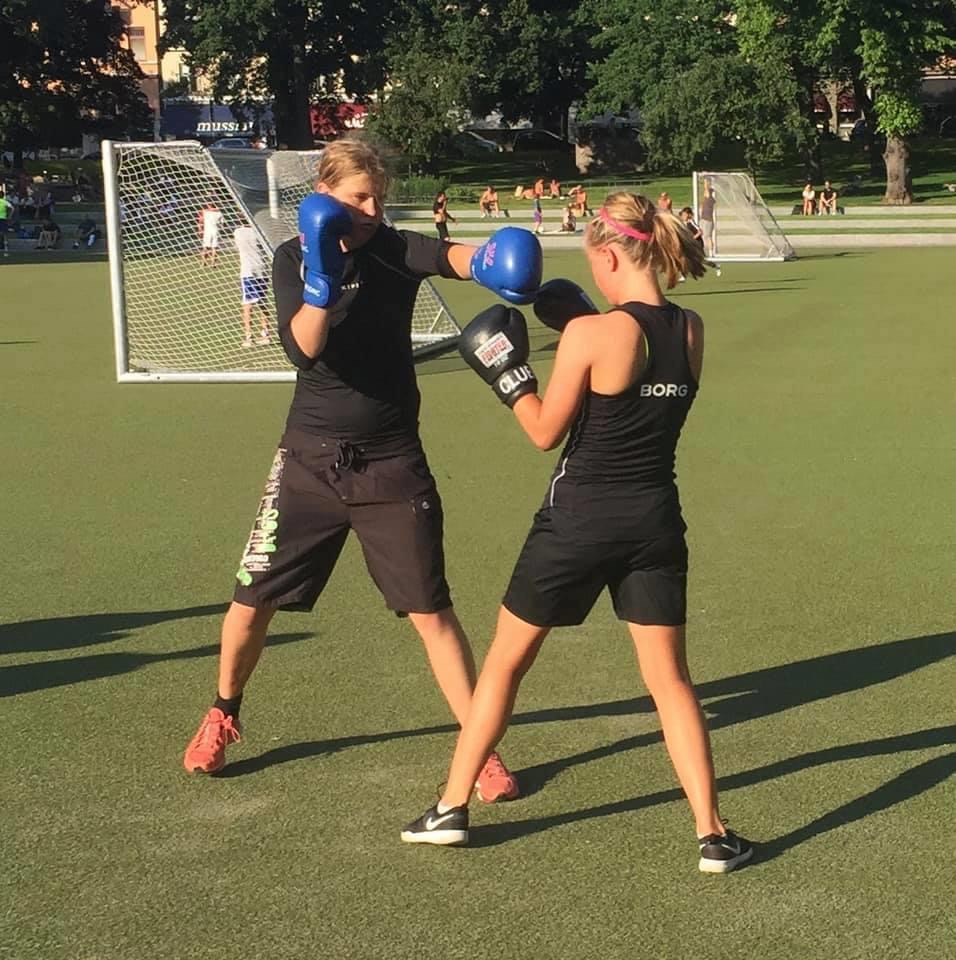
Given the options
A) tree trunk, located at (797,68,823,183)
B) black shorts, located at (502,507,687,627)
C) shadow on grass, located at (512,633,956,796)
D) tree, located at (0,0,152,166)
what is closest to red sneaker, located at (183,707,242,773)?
shadow on grass, located at (512,633,956,796)

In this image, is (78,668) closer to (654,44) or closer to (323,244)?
(323,244)

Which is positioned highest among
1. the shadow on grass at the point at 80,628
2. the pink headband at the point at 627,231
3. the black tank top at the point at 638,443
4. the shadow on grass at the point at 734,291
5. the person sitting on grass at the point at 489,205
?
the person sitting on grass at the point at 489,205

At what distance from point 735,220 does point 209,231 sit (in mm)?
15447

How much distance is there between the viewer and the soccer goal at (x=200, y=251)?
521 inches

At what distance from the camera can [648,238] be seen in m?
3.42

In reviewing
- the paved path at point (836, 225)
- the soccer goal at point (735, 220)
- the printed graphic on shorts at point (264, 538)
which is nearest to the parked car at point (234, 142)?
the paved path at point (836, 225)

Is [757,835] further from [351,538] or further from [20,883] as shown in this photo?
[351,538]

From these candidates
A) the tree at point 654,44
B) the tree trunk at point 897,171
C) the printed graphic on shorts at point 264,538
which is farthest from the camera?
the tree at point 654,44

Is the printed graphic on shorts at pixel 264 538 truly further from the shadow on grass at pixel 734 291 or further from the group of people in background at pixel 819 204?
the group of people in background at pixel 819 204

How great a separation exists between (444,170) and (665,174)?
9.98 metres

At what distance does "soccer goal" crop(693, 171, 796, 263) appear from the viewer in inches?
1095

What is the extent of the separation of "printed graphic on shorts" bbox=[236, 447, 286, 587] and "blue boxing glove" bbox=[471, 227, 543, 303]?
2.94 ft

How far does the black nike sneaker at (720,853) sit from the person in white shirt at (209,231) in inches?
476

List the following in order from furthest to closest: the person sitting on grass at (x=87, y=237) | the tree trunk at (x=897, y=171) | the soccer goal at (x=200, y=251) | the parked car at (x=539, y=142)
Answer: the parked car at (x=539, y=142) < the tree trunk at (x=897, y=171) < the person sitting on grass at (x=87, y=237) < the soccer goal at (x=200, y=251)
